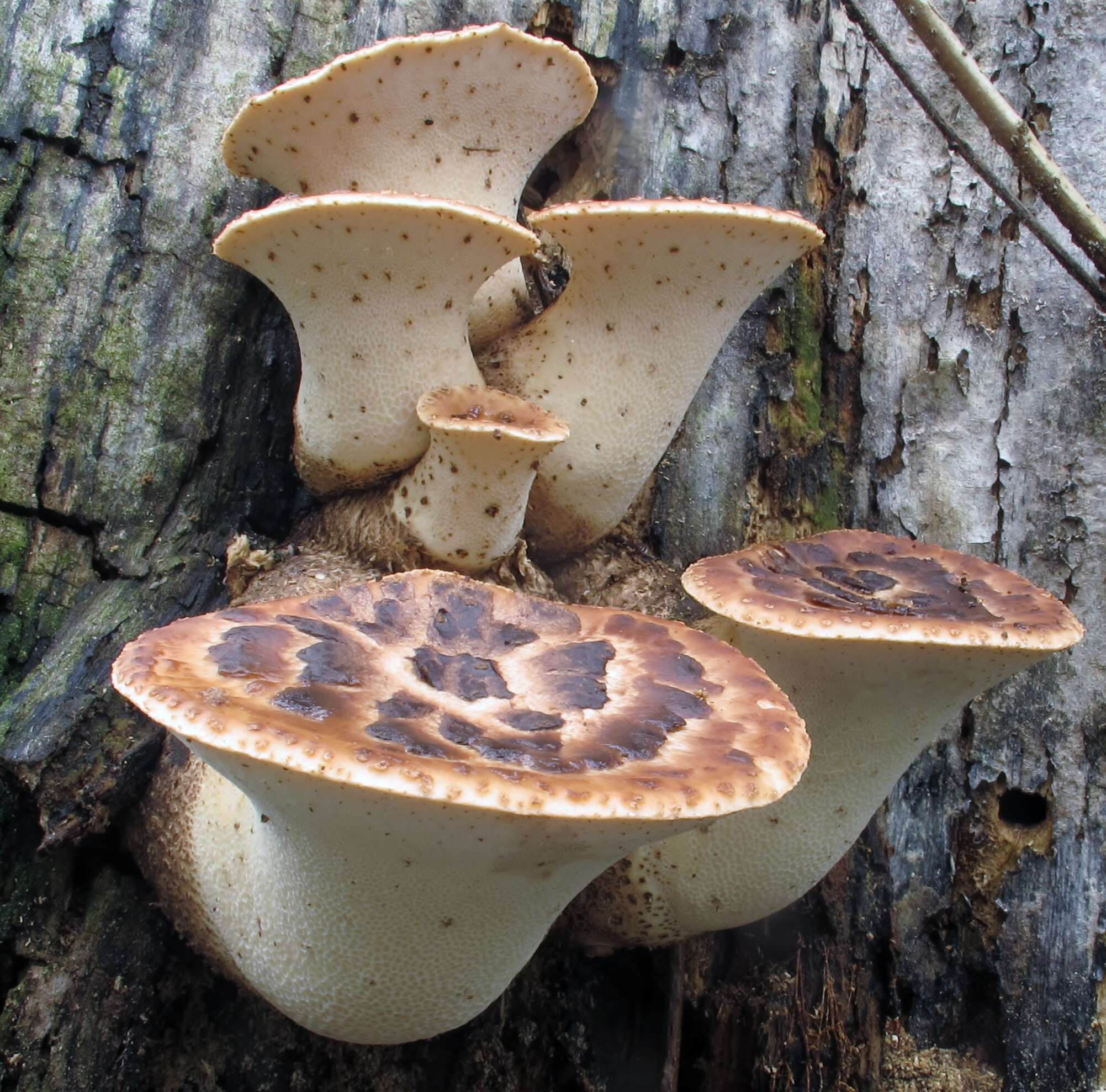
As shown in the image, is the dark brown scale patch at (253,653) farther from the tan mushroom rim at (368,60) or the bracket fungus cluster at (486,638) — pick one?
the tan mushroom rim at (368,60)

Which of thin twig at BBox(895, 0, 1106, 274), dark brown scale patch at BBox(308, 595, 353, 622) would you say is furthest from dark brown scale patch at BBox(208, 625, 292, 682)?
thin twig at BBox(895, 0, 1106, 274)

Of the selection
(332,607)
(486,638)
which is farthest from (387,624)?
(486,638)

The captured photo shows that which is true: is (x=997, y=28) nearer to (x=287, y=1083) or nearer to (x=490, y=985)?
(x=490, y=985)

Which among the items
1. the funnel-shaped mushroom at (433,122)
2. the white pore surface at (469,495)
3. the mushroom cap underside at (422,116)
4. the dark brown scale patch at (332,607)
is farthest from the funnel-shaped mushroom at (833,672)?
the mushroom cap underside at (422,116)

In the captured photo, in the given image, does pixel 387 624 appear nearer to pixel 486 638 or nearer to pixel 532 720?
pixel 486 638

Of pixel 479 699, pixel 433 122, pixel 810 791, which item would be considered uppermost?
pixel 433 122

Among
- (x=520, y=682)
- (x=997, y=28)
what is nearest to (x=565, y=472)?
(x=520, y=682)
